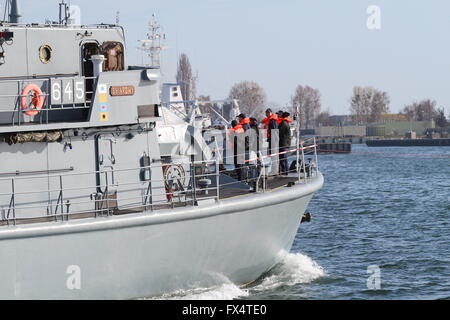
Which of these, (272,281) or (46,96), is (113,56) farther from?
(272,281)

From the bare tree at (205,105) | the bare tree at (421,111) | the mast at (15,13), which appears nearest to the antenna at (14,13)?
the mast at (15,13)

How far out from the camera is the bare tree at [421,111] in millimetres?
153125

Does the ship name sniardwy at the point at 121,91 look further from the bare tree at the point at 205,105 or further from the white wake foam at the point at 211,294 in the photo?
the bare tree at the point at 205,105

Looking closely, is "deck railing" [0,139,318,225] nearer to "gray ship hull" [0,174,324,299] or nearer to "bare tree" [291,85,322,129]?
"gray ship hull" [0,174,324,299]

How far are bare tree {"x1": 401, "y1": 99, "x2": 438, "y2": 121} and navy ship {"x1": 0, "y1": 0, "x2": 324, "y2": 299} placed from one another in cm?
14051

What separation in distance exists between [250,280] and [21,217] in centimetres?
470

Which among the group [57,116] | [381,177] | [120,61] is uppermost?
[120,61]

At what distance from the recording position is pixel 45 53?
1402cm

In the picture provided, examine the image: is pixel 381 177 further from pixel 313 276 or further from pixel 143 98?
pixel 143 98

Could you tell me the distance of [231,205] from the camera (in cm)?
1390

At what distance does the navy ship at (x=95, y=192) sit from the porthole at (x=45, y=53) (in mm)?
20

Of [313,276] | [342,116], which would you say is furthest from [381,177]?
[342,116]
